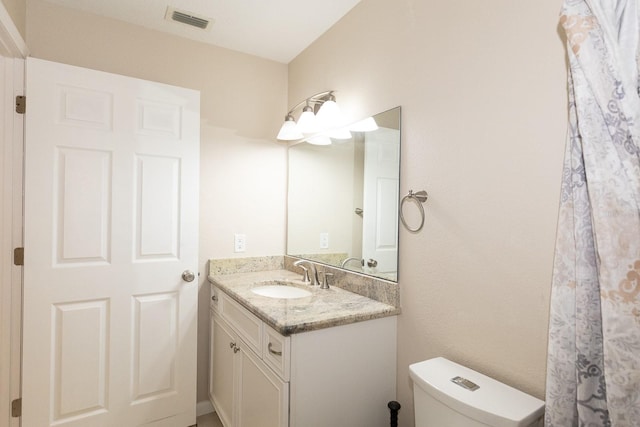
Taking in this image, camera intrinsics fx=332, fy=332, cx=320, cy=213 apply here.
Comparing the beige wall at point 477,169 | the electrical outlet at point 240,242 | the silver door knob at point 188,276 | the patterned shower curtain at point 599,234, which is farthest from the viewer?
the electrical outlet at point 240,242

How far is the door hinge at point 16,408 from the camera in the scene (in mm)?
1583

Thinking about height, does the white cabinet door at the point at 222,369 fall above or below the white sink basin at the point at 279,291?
below

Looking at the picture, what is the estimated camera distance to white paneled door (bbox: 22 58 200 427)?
63.5 inches

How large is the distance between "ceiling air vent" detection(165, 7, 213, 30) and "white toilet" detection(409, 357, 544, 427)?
209 centimetres

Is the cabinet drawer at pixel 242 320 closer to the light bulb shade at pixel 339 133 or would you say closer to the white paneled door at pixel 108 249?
the white paneled door at pixel 108 249

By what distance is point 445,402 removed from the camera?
999 mm

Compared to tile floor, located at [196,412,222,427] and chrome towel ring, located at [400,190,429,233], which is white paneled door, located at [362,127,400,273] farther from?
tile floor, located at [196,412,222,427]

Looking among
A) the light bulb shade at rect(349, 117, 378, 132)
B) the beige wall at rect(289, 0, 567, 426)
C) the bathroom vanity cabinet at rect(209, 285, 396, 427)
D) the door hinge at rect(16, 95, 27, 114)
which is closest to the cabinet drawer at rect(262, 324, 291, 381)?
the bathroom vanity cabinet at rect(209, 285, 396, 427)

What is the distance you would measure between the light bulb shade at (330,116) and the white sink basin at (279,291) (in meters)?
0.96

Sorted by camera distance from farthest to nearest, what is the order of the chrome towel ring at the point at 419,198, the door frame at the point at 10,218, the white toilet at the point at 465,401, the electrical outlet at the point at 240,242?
the electrical outlet at the point at 240,242
the door frame at the point at 10,218
the chrome towel ring at the point at 419,198
the white toilet at the point at 465,401

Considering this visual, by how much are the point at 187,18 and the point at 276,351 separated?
1.86m

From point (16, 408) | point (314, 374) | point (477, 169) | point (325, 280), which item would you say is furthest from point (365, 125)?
point (16, 408)

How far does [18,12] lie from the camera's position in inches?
63.1

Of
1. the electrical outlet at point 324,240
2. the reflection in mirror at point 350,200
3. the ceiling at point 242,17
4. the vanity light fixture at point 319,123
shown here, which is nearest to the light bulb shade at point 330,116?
the vanity light fixture at point 319,123
